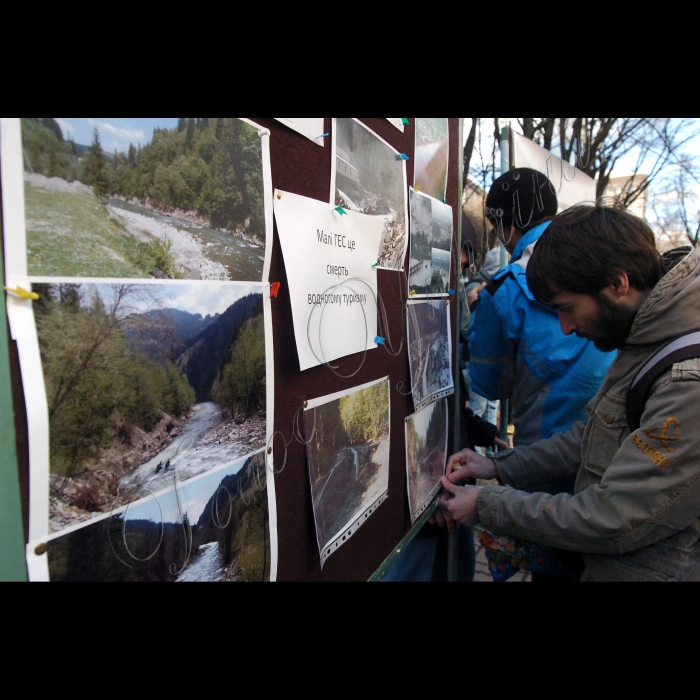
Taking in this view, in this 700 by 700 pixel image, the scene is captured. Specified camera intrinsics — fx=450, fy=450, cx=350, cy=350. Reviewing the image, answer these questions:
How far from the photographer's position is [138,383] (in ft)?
1.92

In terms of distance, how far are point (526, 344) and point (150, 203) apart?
4.20ft

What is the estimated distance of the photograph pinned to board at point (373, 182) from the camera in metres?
0.95

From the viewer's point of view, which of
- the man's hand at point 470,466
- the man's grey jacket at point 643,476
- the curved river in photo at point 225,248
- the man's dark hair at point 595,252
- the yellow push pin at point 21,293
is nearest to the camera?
the yellow push pin at point 21,293

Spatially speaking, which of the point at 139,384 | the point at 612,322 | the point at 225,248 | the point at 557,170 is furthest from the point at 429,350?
the point at 557,170

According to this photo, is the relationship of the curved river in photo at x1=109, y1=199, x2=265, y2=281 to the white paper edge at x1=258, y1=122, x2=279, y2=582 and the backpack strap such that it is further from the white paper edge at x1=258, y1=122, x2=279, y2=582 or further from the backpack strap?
the backpack strap

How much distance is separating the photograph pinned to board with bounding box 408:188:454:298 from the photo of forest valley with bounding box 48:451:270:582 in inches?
31.7

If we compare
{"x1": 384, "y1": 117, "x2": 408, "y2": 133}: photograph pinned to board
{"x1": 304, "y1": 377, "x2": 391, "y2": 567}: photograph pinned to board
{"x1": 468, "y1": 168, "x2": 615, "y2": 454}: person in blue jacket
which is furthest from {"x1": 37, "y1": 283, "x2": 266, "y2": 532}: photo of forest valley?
{"x1": 468, "y1": 168, "x2": 615, "y2": 454}: person in blue jacket

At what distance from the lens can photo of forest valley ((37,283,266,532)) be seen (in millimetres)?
516

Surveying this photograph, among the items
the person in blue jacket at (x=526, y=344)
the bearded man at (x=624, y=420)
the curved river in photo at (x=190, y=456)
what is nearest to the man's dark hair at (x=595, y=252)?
the bearded man at (x=624, y=420)

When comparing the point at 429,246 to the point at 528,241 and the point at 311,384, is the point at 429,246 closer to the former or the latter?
the point at 528,241

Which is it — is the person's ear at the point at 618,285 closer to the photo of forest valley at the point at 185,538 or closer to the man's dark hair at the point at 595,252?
the man's dark hair at the point at 595,252

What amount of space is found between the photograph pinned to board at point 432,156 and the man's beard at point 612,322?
0.63 m
